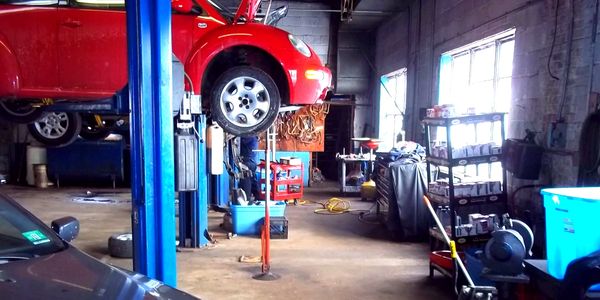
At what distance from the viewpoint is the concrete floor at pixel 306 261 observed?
14.2ft

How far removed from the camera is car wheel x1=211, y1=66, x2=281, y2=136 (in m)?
4.17

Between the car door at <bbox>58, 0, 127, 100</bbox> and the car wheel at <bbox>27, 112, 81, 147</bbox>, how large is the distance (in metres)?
4.25

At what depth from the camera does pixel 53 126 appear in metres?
8.05

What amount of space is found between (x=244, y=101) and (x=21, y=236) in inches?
91.0

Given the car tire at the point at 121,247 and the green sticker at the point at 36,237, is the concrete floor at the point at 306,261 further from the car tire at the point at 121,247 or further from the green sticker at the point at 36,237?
the green sticker at the point at 36,237

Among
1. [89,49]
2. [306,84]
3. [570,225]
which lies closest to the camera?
[570,225]

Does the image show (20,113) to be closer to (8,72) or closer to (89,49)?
(8,72)

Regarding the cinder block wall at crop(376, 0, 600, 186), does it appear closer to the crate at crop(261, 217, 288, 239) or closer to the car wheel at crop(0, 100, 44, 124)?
the crate at crop(261, 217, 288, 239)

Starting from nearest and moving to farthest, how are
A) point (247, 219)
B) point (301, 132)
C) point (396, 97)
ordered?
point (247, 219)
point (396, 97)
point (301, 132)

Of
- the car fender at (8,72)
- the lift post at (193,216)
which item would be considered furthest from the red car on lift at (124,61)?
the lift post at (193,216)

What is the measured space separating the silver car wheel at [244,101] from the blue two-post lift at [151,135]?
133cm

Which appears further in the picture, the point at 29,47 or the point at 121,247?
the point at 121,247

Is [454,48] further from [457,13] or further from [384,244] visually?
[384,244]

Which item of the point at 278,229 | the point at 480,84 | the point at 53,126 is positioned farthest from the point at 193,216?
the point at 480,84
